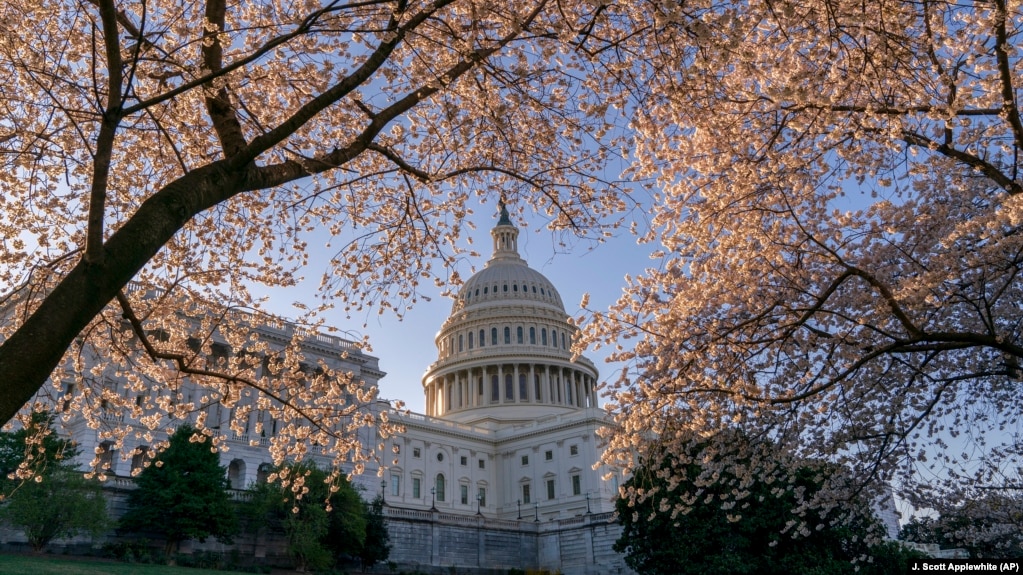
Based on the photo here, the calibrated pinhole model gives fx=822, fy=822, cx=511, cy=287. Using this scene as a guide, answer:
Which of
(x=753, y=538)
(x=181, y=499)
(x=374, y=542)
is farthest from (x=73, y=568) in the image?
(x=753, y=538)

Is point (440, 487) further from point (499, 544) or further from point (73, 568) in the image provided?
point (73, 568)

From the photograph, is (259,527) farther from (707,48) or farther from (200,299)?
(707,48)

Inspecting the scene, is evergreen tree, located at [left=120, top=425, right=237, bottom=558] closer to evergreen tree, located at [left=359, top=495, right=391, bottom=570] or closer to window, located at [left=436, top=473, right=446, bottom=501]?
evergreen tree, located at [left=359, top=495, right=391, bottom=570]

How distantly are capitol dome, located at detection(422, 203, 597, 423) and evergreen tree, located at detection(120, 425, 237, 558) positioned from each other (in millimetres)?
55144

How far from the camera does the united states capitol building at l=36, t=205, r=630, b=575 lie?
5672 cm

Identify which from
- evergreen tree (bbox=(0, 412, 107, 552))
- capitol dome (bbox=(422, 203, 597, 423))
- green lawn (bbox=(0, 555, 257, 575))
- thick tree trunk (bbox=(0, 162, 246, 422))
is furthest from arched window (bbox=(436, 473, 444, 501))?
thick tree trunk (bbox=(0, 162, 246, 422))

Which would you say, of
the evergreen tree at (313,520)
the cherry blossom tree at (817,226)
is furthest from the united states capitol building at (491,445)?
the cherry blossom tree at (817,226)

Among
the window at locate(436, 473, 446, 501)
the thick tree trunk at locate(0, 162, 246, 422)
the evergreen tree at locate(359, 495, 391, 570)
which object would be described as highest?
the window at locate(436, 473, 446, 501)

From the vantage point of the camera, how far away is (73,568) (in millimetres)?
31438

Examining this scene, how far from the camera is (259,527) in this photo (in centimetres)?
4659

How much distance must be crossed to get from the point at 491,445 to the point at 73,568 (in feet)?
207

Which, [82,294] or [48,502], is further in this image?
[48,502]

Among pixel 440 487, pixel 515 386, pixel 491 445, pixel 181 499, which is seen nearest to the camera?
pixel 181 499

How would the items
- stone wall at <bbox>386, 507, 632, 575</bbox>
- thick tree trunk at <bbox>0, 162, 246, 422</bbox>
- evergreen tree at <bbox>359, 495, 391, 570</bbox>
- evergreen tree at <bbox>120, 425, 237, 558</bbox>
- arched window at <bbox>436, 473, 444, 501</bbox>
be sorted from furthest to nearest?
1. arched window at <bbox>436, 473, 444, 501</bbox>
2. stone wall at <bbox>386, 507, 632, 575</bbox>
3. evergreen tree at <bbox>359, 495, 391, 570</bbox>
4. evergreen tree at <bbox>120, 425, 237, 558</bbox>
5. thick tree trunk at <bbox>0, 162, 246, 422</bbox>
